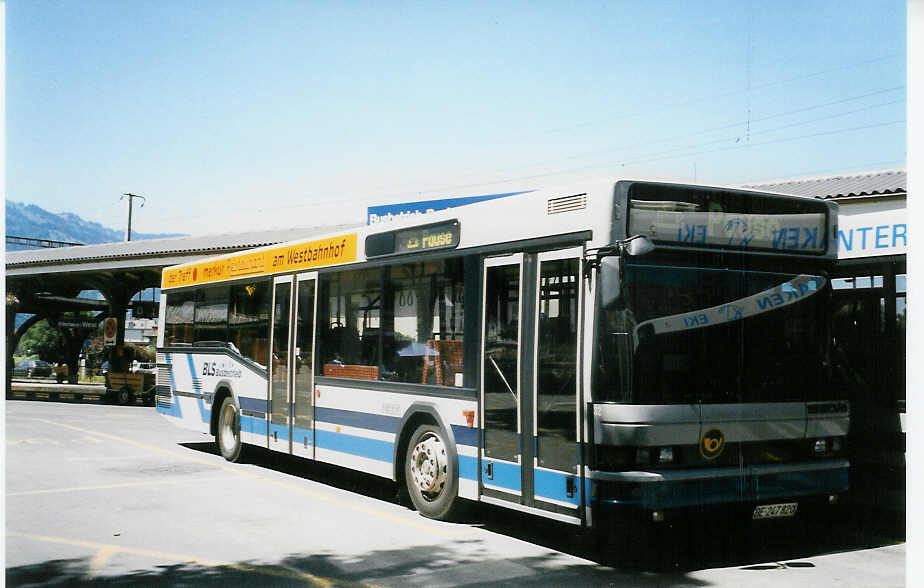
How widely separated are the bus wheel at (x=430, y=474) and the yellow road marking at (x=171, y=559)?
2050 millimetres

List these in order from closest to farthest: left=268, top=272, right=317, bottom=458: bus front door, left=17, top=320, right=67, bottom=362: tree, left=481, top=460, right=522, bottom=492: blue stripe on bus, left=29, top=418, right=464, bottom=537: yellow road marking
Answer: left=481, top=460, right=522, bottom=492: blue stripe on bus, left=29, top=418, right=464, bottom=537: yellow road marking, left=268, top=272, right=317, bottom=458: bus front door, left=17, top=320, right=67, bottom=362: tree

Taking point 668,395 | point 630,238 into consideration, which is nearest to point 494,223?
point 630,238

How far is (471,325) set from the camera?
834 cm

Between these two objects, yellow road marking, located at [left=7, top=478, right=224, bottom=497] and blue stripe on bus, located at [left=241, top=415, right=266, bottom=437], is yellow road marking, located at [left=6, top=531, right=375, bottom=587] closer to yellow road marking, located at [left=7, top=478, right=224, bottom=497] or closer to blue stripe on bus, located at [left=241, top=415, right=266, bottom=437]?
yellow road marking, located at [left=7, top=478, right=224, bottom=497]

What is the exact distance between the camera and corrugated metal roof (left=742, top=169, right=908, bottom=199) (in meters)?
15.8

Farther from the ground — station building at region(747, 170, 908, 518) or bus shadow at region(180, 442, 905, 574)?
station building at region(747, 170, 908, 518)

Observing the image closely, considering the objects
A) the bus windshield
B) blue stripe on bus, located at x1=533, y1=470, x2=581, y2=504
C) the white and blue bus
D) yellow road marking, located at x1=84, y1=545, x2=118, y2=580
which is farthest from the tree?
the bus windshield

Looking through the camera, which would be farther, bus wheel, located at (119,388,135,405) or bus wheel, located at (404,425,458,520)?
bus wheel, located at (119,388,135,405)

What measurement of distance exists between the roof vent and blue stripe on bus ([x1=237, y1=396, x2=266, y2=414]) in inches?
249

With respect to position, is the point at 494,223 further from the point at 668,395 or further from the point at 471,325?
the point at 668,395

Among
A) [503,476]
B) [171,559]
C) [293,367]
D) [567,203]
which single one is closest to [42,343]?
[293,367]

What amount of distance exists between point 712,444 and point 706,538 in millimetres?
1556

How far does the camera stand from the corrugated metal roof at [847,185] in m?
15.8

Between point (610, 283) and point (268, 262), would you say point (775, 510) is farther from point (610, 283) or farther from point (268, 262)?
point (268, 262)
